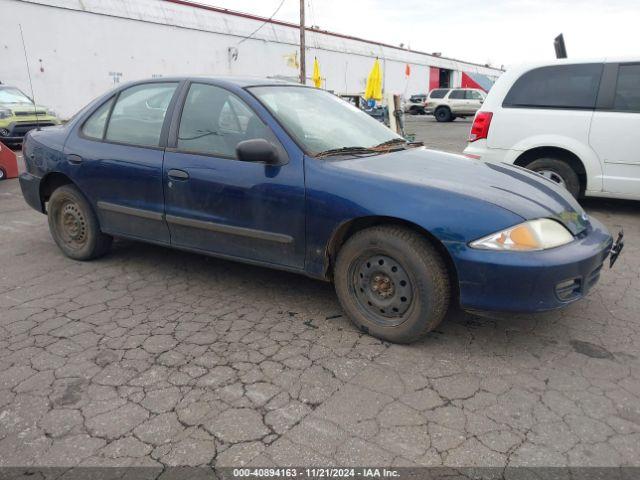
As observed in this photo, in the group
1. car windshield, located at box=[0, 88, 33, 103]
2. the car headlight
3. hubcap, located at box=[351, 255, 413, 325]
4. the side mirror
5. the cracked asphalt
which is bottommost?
the cracked asphalt

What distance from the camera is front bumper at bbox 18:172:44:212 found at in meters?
4.54

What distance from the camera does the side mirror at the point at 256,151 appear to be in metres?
3.12

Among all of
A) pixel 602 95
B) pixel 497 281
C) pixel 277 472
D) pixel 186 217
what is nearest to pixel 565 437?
pixel 497 281

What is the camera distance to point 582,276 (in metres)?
2.81

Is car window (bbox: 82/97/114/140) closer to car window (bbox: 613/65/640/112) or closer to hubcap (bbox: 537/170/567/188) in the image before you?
hubcap (bbox: 537/170/567/188)

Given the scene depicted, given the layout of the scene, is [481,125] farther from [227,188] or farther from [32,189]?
[32,189]

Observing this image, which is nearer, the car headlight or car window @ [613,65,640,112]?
the car headlight

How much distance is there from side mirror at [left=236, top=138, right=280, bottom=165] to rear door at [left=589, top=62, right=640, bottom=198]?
14.1 ft

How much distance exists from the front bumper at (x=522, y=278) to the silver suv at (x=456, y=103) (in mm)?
26249

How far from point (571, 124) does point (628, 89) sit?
2.16 ft

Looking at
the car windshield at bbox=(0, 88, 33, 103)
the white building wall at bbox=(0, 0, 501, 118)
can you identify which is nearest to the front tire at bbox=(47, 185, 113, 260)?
the car windshield at bbox=(0, 88, 33, 103)

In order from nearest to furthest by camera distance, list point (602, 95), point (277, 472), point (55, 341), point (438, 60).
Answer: point (277, 472) → point (55, 341) → point (602, 95) → point (438, 60)

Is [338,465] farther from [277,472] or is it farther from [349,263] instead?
[349,263]

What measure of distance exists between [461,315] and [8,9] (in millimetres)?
19246
